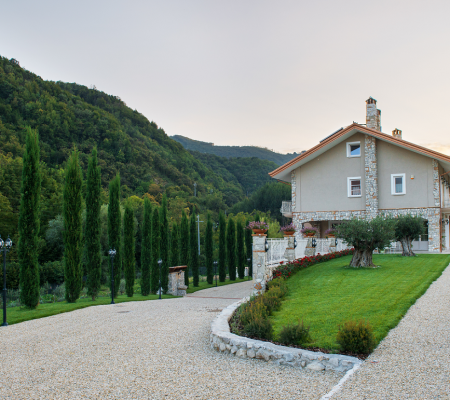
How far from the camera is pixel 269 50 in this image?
648 inches

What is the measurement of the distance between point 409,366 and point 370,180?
61.4ft

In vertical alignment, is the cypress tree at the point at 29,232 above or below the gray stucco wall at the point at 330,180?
below

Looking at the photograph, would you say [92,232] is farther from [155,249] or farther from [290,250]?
[290,250]

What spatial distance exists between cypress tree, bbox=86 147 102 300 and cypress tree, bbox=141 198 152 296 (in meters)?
3.52

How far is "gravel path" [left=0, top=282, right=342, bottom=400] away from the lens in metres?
4.11

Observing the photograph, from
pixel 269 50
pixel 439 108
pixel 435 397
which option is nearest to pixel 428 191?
pixel 439 108

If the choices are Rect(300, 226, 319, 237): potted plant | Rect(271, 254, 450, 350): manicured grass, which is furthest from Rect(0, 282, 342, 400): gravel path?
Rect(300, 226, 319, 237): potted plant

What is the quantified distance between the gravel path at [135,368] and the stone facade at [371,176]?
657 inches

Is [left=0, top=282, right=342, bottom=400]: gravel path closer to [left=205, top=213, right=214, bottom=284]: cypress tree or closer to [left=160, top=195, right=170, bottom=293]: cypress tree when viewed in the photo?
[left=160, top=195, right=170, bottom=293]: cypress tree

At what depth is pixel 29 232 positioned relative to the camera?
1055 cm

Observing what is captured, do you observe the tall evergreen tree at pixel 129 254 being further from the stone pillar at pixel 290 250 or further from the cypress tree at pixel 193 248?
the cypress tree at pixel 193 248

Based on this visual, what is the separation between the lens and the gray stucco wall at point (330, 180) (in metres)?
22.5

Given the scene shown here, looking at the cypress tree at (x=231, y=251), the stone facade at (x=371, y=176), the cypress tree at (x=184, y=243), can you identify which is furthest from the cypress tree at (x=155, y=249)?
the stone facade at (x=371, y=176)

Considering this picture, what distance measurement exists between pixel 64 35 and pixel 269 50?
29.6ft
